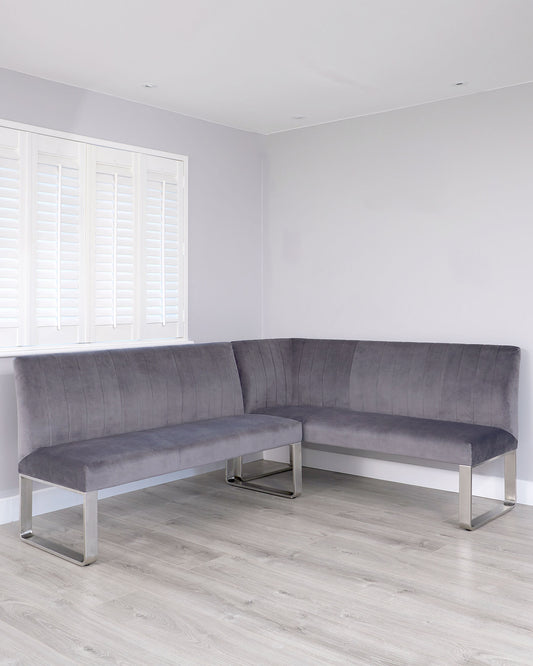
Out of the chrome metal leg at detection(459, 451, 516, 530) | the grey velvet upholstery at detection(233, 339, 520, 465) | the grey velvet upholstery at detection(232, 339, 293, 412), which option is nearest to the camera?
the chrome metal leg at detection(459, 451, 516, 530)

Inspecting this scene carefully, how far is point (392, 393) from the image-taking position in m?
4.26

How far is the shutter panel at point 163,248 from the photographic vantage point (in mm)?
4352

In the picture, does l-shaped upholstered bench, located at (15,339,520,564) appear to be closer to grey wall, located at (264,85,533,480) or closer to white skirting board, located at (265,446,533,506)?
white skirting board, located at (265,446,533,506)

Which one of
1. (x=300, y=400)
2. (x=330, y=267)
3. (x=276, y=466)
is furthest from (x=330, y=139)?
(x=276, y=466)

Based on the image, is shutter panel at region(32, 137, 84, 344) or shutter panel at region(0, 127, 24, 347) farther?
shutter panel at region(32, 137, 84, 344)

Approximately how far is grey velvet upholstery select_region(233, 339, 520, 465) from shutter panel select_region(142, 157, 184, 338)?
48 cm

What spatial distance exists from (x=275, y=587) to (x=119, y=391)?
1416 mm

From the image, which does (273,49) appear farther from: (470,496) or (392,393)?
(470,496)

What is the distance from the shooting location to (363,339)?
15.3 feet

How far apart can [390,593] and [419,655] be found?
48cm

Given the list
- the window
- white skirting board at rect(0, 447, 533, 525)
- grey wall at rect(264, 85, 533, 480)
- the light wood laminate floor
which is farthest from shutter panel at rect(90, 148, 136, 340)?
grey wall at rect(264, 85, 533, 480)

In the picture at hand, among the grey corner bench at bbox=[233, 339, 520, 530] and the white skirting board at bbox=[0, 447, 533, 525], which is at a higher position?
the grey corner bench at bbox=[233, 339, 520, 530]

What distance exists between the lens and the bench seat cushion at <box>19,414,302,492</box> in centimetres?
311

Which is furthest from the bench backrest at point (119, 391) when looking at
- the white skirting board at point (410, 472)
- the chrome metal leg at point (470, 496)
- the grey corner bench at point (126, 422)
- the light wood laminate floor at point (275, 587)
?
the chrome metal leg at point (470, 496)
